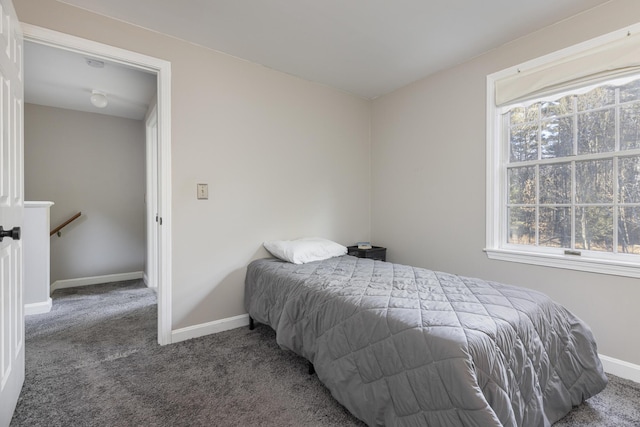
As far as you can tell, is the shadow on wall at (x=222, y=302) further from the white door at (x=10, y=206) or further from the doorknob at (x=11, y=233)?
the doorknob at (x=11, y=233)

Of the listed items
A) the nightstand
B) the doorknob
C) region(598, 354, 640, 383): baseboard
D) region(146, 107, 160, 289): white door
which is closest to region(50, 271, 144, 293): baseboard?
region(146, 107, 160, 289): white door

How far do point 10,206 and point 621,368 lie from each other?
11.9 feet

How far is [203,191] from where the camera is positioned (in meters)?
2.48

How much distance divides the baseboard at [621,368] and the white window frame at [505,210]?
576 mm

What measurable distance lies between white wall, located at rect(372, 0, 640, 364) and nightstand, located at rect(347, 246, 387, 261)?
15 cm

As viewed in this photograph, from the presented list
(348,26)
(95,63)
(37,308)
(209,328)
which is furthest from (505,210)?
(37,308)

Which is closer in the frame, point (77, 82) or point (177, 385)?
point (177, 385)

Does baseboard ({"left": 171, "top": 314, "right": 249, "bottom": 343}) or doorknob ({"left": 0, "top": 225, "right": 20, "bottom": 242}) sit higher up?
doorknob ({"left": 0, "top": 225, "right": 20, "bottom": 242})

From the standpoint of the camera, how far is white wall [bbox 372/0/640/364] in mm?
1905

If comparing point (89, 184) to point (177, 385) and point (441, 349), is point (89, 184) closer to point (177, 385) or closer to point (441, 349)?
point (177, 385)

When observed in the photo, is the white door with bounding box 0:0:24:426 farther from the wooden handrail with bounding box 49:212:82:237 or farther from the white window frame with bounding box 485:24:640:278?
the white window frame with bounding box 485:24:640:278

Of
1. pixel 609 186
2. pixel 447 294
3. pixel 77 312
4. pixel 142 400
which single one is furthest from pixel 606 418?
pixel 77 312

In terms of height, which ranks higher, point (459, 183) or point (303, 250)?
point (459, 183)

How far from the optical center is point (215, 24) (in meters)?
2.14
